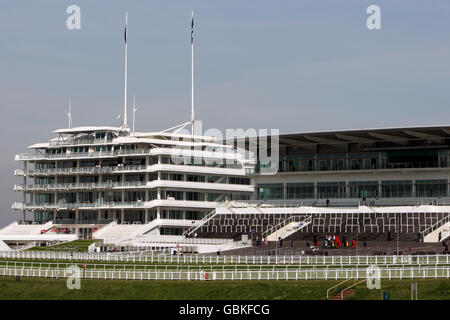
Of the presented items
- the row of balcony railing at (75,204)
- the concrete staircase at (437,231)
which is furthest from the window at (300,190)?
the concrete staircase at (437,231)

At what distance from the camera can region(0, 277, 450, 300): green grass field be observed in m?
51.3

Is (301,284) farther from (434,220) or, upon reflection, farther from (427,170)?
(427,170)

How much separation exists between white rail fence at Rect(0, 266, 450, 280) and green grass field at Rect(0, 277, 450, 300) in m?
1.48

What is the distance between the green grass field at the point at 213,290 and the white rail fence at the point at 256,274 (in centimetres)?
148

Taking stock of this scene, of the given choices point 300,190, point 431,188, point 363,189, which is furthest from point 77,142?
point 431,188

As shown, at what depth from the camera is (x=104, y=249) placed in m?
98.1

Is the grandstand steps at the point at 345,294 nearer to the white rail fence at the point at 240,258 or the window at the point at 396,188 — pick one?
the white rail fence at the point at 240,258

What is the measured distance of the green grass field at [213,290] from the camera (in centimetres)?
5134

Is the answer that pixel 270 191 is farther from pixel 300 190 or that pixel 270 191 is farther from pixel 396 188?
pixel 396 188

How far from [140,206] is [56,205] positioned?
14.6m

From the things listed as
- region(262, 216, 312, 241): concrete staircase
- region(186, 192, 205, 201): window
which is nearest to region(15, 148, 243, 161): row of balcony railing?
region(186, 192, 205, 201): window

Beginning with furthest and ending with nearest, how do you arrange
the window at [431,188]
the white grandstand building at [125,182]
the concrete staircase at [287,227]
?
the white grandstand building at [125,182], the window at [431,188], the concrete staircase at [287,227]

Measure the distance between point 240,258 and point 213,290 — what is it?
19.4 metres

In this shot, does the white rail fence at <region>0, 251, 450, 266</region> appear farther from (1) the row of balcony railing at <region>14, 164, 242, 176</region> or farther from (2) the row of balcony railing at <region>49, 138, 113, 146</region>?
(2) the row of balcony railing at <region>49, 138, 113, 146</region>
